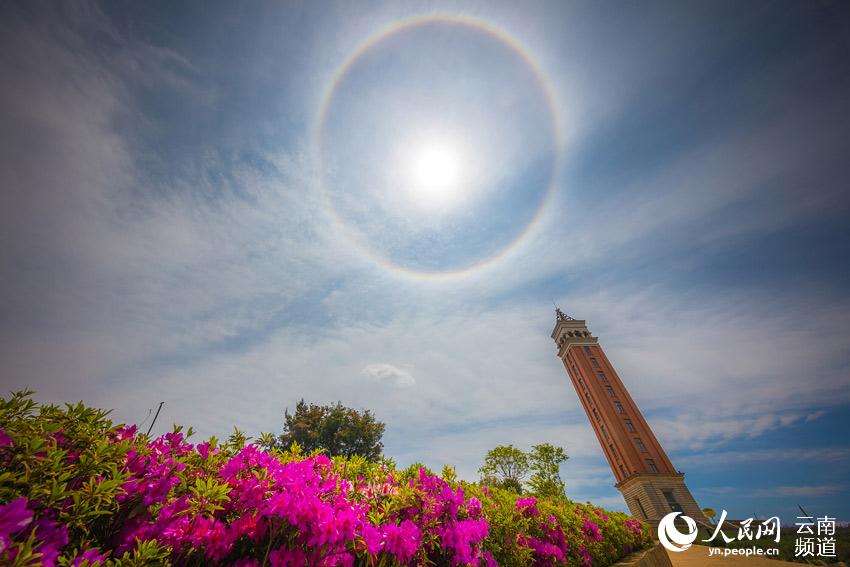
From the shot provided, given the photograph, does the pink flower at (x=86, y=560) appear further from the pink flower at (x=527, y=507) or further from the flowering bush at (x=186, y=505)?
the pink flower at (x=527, y=507)

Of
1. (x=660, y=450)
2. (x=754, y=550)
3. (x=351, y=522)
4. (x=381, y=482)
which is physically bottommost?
(x=754, y=550)

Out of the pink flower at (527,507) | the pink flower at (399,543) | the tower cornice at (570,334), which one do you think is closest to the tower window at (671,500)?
the tower cornice at (570,334)

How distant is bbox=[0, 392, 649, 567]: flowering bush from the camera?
1191 millimetres

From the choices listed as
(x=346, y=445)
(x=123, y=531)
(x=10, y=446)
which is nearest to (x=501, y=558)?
(x=123, y=531)

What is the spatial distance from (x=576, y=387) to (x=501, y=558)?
4555 cm

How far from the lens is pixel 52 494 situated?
1.18m

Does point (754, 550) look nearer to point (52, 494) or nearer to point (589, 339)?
point (52, 494)

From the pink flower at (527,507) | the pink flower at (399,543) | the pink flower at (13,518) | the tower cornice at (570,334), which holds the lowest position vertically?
the pink flower at (399,543)

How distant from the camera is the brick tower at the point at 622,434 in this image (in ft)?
96.3

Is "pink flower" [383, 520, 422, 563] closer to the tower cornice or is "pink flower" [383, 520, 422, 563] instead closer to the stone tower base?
the stone tower base

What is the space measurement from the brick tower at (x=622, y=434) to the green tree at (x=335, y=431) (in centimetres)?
2679

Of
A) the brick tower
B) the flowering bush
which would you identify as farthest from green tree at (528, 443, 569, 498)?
the flowering bush

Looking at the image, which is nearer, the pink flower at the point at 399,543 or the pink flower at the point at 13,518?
the pink flower at the point at 13,518

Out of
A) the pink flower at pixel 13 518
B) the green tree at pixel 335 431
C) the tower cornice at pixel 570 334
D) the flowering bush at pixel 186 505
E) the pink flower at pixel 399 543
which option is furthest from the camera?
the tower cornice at pixel 570 334
